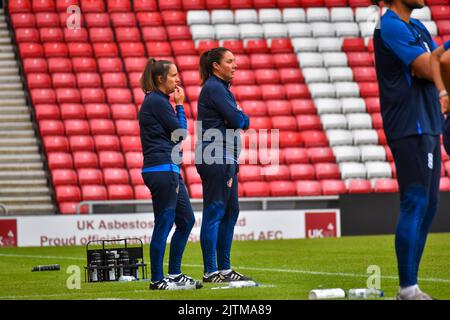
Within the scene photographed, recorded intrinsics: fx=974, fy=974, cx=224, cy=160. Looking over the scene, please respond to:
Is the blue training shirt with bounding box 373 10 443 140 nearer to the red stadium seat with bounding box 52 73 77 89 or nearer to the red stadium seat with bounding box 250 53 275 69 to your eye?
the red stadium seat with bounding box 52 73 77 89

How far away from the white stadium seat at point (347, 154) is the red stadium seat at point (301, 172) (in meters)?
0.74

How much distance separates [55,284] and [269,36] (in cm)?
1545

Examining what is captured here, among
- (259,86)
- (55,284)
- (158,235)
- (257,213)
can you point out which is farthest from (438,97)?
(259,86)

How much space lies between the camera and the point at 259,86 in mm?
22297

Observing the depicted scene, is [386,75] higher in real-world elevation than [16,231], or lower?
higher

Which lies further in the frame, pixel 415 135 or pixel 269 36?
pixel 269 36

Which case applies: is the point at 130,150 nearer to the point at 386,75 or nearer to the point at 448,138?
the point at 448,138

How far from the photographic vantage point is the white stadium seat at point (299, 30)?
23.7 metres

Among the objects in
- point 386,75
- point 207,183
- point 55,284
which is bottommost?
point 55,284

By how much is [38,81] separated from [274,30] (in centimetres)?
599

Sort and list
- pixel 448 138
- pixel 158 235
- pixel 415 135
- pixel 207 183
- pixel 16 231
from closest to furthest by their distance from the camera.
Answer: pixel 415 135 < pixel 158 235 < pixel 207 183 < pixel 448 138 < pixel 16 231

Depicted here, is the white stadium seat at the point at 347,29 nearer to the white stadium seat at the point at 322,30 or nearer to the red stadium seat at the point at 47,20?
the white stadium seat at the point at 322,30

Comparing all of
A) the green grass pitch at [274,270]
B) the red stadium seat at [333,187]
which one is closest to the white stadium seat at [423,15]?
the red stadium seat at [333,187]

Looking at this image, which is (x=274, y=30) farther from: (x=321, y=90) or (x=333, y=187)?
(x=333, y=187)
